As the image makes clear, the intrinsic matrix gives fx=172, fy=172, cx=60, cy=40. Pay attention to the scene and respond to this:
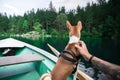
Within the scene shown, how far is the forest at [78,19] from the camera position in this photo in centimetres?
3991

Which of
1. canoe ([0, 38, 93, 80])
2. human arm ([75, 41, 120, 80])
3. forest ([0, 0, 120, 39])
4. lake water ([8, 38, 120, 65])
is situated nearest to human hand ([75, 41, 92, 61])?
human arm ([75, 41, 120, 80])

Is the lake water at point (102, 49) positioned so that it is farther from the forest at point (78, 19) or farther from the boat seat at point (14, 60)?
the forest at point (78, 19)

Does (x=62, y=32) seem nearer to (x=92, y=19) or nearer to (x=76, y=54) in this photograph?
(x=92, y=19)

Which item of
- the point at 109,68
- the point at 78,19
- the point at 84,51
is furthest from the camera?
the point at 78,19

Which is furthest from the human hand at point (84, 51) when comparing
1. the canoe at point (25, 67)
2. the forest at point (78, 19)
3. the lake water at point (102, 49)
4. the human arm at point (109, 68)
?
the forest at point (78, 19)

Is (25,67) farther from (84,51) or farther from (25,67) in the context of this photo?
(84,51)

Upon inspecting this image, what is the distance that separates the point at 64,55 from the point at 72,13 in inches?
2344

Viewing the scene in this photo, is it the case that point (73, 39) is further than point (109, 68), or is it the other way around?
point (73, 39)

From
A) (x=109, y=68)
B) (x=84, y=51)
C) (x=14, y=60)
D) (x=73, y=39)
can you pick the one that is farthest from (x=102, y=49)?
(x=109, y=68)

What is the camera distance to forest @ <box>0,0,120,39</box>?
39.9m

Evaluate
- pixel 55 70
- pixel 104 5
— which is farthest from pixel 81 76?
pixel 104 5

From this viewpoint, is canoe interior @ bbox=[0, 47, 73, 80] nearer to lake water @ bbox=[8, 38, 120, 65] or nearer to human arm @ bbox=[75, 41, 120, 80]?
human arm @ bbox=[75, 41, 120, 80]

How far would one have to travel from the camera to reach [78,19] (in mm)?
53094

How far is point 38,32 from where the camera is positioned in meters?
55.8
